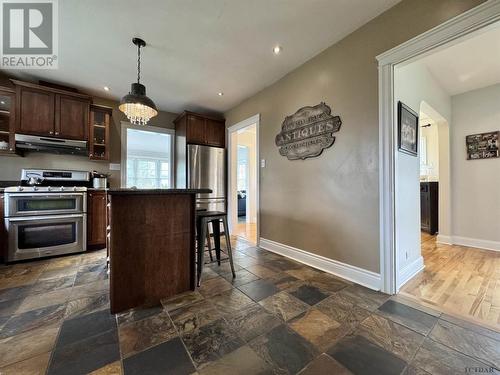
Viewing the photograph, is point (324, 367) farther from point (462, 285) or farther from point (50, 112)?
point (50, 112)

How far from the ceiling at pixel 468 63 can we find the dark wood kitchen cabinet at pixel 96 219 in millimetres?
4674

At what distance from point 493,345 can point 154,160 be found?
A: 6.94 m

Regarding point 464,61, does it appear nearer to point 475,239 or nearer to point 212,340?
point 475,239

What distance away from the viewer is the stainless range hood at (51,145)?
2.91 m

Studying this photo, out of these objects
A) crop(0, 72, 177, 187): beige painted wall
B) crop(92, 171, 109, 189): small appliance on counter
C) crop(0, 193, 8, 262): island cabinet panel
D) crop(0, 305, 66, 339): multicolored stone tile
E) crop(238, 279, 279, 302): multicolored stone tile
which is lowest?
crop(238, 279, 279, 302): multicolored stone tile

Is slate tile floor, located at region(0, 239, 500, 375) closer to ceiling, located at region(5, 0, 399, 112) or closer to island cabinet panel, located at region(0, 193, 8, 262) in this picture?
island cabinet panel, located at region(0, 193, 8, 262)

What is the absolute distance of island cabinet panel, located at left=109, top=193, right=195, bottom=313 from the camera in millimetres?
1607

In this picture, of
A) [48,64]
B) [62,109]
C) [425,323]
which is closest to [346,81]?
[425,323]

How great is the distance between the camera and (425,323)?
1.46 metres

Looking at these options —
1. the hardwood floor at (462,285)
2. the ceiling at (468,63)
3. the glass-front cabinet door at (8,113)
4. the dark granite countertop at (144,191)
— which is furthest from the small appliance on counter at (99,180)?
the ceiling at (468,63)

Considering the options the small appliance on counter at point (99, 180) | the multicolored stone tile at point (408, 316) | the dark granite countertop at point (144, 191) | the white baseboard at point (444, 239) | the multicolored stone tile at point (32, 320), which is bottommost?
the multicolored stone tile at point (408, 316)

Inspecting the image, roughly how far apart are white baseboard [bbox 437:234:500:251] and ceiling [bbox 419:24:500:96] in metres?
2.50

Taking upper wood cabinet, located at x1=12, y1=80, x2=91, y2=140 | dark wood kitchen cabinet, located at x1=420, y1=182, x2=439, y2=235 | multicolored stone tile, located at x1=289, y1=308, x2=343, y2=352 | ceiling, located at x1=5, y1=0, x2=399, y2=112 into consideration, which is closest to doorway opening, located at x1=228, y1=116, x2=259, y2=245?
ceiling, located at x1=5, y1=0, x2=399, y2=112

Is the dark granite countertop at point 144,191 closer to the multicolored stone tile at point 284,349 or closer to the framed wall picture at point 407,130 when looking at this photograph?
the multicolored stone tile at point 284,349
